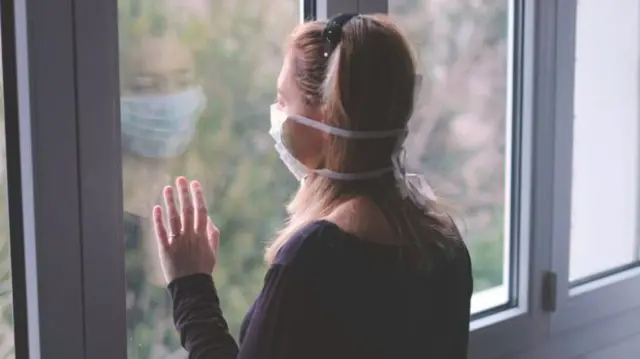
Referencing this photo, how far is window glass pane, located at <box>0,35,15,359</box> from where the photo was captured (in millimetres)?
1328

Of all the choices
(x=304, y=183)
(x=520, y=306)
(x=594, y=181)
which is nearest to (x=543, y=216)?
(x=520, y=306)

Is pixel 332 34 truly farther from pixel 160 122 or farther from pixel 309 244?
pixel 160 122

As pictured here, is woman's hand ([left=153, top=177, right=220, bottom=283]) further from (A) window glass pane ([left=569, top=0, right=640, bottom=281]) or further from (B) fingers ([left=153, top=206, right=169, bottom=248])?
(A) window glass pane ([left=569, top=0, right=640, bottom=281])

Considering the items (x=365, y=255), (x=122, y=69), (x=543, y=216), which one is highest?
(x=122, y=69)

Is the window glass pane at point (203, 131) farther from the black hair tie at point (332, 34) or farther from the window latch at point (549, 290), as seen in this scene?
the window latch at point (549, 290)

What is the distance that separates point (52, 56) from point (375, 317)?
1.93ft

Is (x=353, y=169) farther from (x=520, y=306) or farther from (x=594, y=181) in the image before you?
(x=594, y=181)

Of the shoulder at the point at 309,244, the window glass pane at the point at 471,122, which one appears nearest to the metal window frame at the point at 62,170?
the shoulder at the point at 309,244

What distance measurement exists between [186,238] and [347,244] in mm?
294

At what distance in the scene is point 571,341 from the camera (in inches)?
92.5

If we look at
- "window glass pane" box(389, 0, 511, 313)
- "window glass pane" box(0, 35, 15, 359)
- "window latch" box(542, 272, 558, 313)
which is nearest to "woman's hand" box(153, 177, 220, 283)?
"window glass pane" box(0, 35, 15, 359)

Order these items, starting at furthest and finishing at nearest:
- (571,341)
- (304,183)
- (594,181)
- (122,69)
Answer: (594,181)
(571,341)
(122,69)
(304,183)

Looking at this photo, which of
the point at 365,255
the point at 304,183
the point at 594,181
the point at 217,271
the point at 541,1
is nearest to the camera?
the point at 365,255

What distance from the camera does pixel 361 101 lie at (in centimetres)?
118
